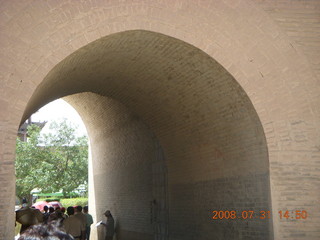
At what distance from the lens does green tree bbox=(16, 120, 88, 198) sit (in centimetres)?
2381

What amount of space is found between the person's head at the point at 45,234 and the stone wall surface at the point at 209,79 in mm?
3959

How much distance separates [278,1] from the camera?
785 cm

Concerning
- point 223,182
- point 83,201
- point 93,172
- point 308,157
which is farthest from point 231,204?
point 83,201

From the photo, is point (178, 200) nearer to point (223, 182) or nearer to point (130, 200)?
point (223, 182)

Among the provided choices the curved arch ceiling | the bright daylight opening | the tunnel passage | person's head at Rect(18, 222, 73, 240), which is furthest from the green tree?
person's head at Rect(18, 222, 73, 240)

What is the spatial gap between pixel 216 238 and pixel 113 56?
166 inches

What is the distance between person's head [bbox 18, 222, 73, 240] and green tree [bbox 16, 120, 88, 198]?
22.1 metres

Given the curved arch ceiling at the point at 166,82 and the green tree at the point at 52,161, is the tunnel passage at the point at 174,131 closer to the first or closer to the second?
the curved arch ceiling at the point at 166,82

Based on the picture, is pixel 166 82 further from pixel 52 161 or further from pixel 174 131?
pixel 52 161

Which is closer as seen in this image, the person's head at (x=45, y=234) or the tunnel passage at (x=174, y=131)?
the person's head at (x=45, y=234)

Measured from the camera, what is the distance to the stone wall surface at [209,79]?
21.1 ft
